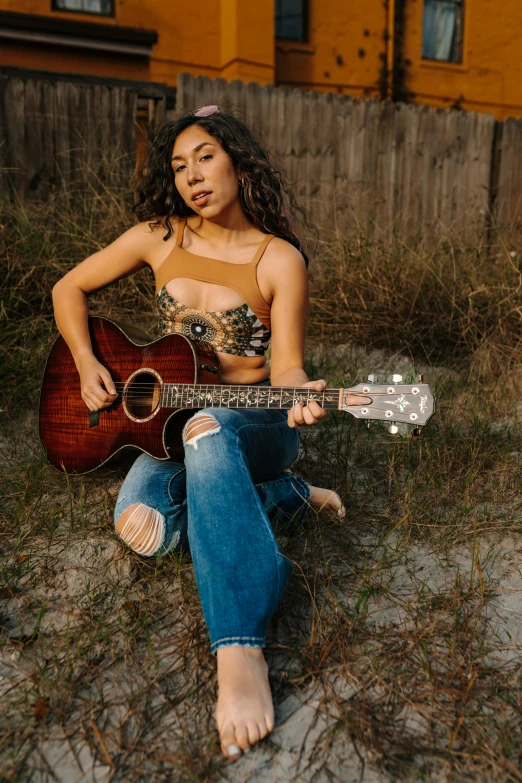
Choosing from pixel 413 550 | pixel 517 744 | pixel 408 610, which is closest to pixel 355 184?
pixel 413 550

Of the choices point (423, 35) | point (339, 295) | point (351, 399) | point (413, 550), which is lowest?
point (413, 550)

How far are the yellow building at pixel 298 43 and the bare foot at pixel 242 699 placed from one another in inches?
345

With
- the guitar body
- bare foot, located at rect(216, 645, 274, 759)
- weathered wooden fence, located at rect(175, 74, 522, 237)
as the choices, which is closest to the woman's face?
the guitar body

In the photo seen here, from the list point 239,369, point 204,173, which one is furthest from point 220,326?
point 204,173

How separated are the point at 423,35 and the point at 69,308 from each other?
10.1m

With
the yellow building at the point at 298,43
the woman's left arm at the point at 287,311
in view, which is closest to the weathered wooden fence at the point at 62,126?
the woman's left arm at the point at 287,311

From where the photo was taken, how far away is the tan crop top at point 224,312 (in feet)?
8.13

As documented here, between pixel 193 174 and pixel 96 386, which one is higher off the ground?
pixel 193 174

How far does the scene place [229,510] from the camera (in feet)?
5.97

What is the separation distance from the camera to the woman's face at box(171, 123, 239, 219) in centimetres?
245

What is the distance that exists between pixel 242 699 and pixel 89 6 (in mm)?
9725

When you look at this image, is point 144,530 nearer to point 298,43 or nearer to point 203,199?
point 203,199

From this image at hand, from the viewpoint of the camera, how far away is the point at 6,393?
3555mm

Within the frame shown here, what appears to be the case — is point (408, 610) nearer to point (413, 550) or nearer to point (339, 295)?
point (413, 550)
